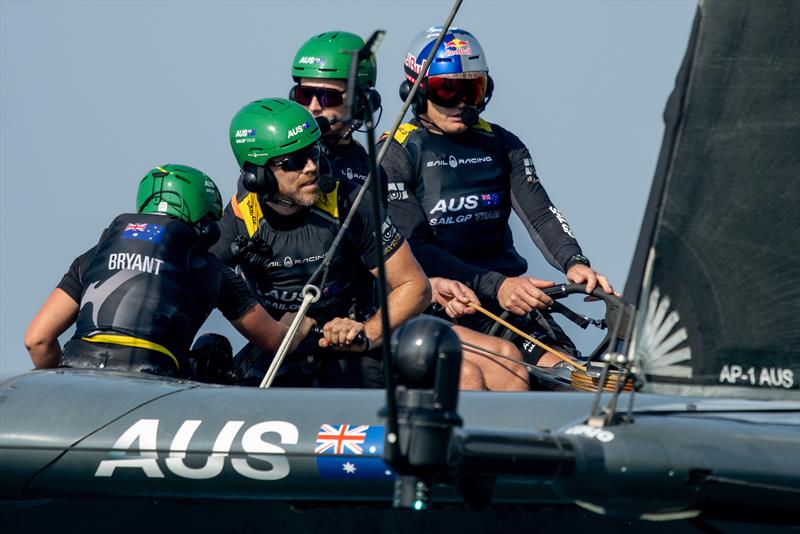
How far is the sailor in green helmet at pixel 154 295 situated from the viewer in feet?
17.3

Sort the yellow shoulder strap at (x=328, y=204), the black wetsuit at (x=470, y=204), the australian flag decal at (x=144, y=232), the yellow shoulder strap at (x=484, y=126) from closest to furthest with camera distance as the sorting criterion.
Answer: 1. the australian flag decal at (x=144, y=232)
2. the yellow shoulder strap at (x=328, y=204)
3. the black wetsuit at (x=470, y=204)
4. the yellow shoulder strap at (x=484, y=126)

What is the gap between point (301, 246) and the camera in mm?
6176

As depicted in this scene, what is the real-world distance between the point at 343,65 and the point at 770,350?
3608 millimetres

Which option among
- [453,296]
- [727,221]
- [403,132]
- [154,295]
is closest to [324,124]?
[403,132]

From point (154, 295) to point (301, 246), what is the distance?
998mm

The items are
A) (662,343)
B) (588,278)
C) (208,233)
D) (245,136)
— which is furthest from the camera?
(588,278)

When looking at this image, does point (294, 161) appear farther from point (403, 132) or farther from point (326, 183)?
point (403, 132)

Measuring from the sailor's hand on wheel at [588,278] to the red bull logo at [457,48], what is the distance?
3.67 feet

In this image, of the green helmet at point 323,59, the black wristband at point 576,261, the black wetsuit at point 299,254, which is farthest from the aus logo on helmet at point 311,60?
the black wristband at point 576,261

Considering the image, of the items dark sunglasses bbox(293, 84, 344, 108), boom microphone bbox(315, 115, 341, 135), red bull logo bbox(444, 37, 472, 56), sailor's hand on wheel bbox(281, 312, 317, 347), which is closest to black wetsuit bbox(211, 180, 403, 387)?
sailor's hand on wheel bbox(281, 312, 317, 347)

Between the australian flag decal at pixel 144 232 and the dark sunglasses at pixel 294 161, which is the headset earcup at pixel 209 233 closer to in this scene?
the australian flag decal at pixel 144 232

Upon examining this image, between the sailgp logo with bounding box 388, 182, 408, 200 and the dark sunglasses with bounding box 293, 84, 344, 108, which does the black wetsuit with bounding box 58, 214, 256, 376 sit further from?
the dark sunglasses with bounding box 293, 84, 344, 108

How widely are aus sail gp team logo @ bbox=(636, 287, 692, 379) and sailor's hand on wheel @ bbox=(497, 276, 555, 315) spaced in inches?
103

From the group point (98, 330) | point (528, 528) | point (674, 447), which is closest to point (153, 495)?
point (98, 330)
